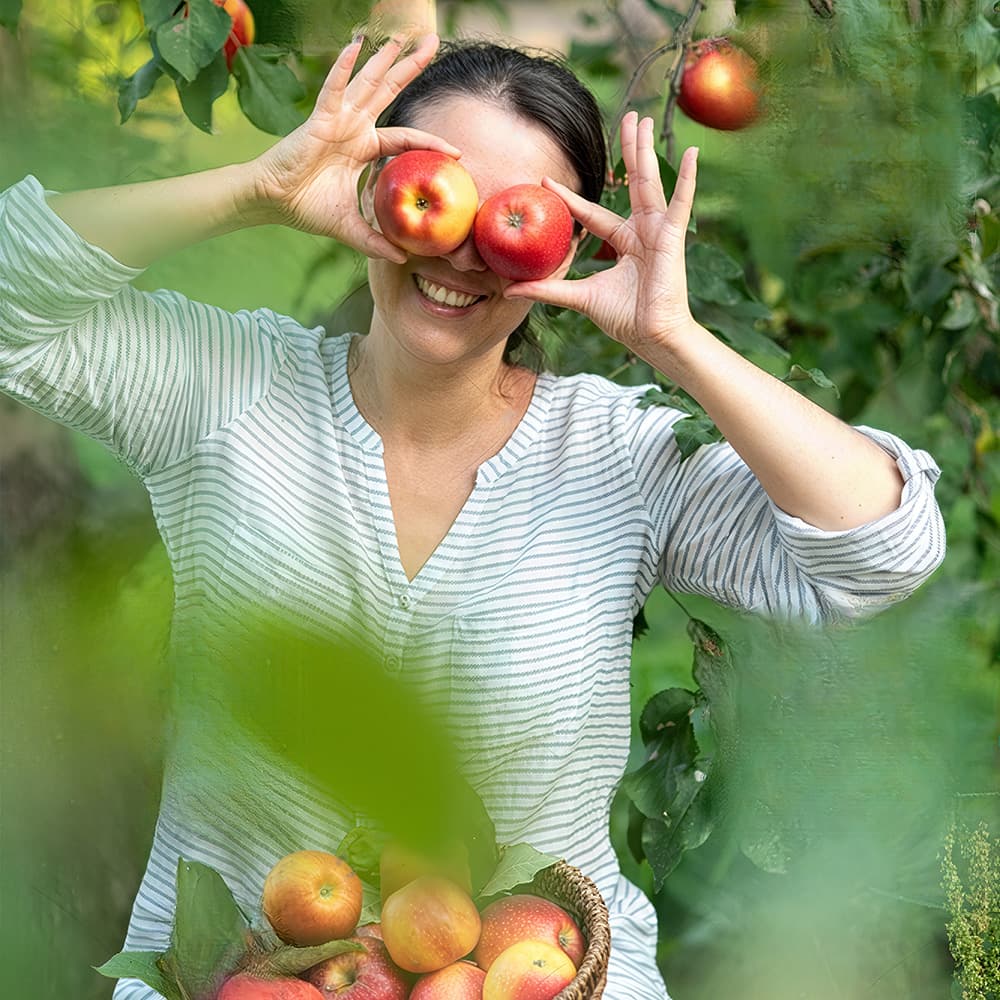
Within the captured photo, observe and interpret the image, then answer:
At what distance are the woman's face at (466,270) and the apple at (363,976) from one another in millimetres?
426

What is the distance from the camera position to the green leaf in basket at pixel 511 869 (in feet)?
1.88

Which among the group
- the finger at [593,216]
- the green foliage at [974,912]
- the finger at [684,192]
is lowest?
the green foliage at [974,912]

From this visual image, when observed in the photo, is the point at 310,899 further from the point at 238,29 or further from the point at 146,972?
the point at 238,29

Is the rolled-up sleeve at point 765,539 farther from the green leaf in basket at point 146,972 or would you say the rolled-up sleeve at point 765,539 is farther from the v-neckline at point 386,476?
the green leaf in basket at point 146,972

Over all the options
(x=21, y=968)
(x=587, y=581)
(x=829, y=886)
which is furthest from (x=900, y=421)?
(x=21, y=968)

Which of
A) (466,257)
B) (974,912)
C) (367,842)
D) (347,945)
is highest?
(367,842)

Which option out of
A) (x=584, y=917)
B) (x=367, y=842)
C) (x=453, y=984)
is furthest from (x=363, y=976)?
(x=367, y=842)

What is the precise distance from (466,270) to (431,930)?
464mm

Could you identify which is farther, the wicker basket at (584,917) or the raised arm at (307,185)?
the raised arm at (307,185)

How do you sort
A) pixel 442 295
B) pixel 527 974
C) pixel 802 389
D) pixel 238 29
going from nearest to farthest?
pixel 527 974 → pixel 442 295 → pixel 238 29 → pixel 802 389

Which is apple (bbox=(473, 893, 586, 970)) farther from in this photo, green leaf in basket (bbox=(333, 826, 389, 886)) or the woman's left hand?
the woman's left hand

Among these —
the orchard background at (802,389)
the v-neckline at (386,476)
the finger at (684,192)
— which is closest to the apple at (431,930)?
the orchard background at (802,389)

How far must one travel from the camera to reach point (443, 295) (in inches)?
32.7

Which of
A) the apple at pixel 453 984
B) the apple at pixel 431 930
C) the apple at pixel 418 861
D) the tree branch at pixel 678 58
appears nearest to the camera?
the apple at pixel 418 861
